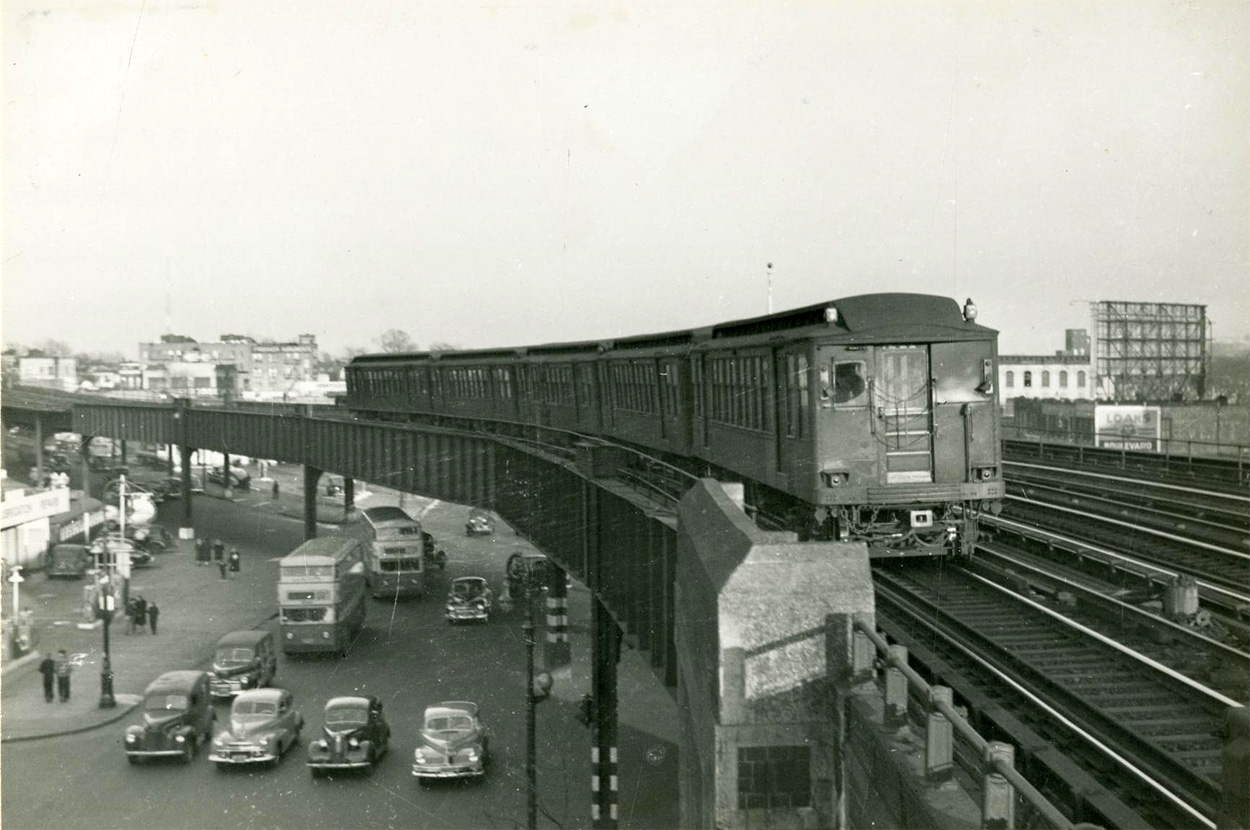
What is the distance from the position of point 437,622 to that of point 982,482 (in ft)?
88.6

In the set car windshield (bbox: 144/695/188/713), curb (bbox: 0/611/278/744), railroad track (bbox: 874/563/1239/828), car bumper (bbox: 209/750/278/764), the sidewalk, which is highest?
railroad track (bbox: 874/563/1239/828)

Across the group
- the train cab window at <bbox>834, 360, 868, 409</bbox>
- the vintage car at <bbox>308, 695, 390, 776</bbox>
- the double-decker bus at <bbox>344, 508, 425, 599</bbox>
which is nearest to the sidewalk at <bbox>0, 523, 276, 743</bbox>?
the double-decker bus at <bbox>344, 508, 425, 599</bbox>

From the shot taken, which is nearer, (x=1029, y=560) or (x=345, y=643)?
(x=1029, y=560)

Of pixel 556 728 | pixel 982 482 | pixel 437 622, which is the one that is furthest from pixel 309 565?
pixel 982 482

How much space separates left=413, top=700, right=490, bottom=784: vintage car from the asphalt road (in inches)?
15.7

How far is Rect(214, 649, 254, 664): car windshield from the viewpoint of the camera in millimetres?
29686

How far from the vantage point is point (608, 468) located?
1828 cm

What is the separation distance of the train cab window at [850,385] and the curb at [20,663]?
26.4 metres

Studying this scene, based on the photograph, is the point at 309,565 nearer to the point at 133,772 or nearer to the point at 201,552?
the point at 133,772

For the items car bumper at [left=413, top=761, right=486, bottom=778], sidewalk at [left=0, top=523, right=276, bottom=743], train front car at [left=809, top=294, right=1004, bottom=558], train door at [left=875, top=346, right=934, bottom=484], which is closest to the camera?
train front car at [left=809, top=294, right=1004, bottom=558]

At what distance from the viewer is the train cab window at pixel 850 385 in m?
14.8

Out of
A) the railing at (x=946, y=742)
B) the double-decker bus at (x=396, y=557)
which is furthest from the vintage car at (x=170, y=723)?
the railing at (x=946, y=742)

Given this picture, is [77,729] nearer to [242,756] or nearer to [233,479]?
[242,756]

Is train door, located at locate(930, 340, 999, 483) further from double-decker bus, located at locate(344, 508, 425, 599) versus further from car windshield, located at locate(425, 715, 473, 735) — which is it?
double-decker bus, located at locate(344, 508, 425, 599)
